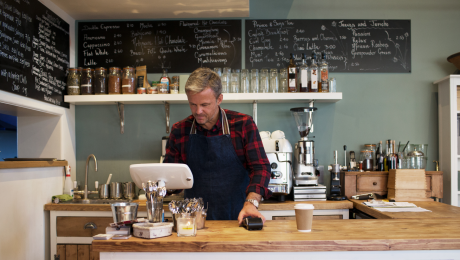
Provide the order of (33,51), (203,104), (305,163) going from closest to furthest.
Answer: (203,104), (33,51), (305,163)

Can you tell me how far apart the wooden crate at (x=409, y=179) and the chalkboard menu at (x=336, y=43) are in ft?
3.44

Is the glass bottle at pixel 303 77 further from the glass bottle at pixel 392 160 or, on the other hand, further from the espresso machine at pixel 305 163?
the glass bottle at pixel 392 160

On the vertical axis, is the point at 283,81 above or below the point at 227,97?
above

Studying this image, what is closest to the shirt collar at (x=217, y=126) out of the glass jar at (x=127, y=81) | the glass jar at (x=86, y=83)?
the glass jar at (x=127, y=81)

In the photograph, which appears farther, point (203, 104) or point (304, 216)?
point (203, 104)

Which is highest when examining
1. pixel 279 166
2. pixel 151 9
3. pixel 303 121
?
pixel 151 9

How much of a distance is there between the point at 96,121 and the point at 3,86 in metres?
1.12

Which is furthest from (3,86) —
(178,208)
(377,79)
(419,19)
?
(419,19)

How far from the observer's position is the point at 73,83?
3.30 meters

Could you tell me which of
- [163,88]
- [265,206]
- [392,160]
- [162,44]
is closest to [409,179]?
[392,160]

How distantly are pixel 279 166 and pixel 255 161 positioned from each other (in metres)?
0.90

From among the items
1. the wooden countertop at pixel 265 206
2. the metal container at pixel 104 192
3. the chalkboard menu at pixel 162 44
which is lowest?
the wooden countertop at pixel 265 206

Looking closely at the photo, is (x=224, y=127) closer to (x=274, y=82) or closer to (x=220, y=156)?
(x=220, y=156)

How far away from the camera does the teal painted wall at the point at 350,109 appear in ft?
11.4
